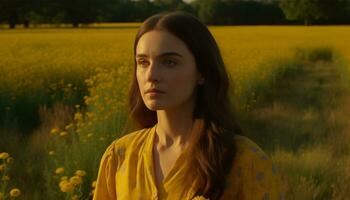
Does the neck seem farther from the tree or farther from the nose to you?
the tree

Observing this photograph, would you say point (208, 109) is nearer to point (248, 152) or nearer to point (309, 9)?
point (248, 152)

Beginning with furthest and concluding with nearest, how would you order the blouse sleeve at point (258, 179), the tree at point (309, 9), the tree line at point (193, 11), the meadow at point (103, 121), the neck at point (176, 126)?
the tree at point (309, 9) → the tree line at point (193, 11) → the meadow at point (103, 121) → the neck at point (176, 126) → the blouse sleeve at point (258, 179)

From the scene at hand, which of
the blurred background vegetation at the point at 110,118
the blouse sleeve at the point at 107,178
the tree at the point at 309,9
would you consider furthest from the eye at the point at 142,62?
the tree at the point at 309,9

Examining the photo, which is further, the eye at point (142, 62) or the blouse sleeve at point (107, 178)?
the blouse sleeve at point (107, 178)

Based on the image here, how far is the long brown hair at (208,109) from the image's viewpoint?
4.90ft

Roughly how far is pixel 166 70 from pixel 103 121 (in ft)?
12.3

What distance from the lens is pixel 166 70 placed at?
151 centimetres

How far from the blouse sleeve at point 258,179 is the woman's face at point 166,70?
236 millimetres

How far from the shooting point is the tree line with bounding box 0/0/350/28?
3980 centimetres

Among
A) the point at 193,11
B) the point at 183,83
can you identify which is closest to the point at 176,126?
the point at 183,83

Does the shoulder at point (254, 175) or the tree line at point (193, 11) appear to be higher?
the shoulder at point (254, 175)

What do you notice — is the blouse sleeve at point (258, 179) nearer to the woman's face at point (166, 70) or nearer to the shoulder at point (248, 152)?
the shoulder at point (248, 152)

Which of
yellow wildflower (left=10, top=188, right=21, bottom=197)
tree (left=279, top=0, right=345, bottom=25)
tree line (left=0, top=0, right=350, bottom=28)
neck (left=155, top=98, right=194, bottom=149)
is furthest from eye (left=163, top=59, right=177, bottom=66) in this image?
tree (left=279, top=0, right=345, bottom=25)

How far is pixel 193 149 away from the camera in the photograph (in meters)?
1.54
